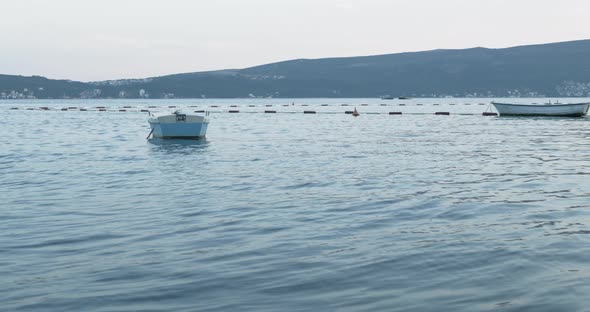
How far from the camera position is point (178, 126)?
45406 millimetres

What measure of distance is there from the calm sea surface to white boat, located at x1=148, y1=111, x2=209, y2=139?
17549 millimetres

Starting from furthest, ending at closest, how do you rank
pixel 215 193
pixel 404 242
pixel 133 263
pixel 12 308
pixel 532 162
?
1. pixel 532 162
2. pixel 215 193
3. pixel 404 242
4. pixel 133 263
5. pixel 12 308

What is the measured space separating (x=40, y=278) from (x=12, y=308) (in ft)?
5.01

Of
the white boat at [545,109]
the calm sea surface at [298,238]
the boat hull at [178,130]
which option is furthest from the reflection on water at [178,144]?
the white boat at [545,109]

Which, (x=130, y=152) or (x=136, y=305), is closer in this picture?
(x=136, y=305)

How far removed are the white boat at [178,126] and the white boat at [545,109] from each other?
4807 cm

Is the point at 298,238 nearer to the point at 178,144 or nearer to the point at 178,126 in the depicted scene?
the point at 178,144

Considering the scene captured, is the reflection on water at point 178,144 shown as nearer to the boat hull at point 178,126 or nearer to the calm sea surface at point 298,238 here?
the boat hull at point 178,126

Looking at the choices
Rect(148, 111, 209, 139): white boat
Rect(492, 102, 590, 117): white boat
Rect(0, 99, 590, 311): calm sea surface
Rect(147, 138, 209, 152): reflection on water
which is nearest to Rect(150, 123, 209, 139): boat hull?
Rect(148, 111, 209, 139): white boat

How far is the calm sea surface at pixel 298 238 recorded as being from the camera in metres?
9.16

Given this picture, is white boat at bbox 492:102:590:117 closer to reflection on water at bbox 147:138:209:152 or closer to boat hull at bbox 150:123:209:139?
boat hull at bbox 150:123:209:139

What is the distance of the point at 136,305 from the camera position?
876 centimetres

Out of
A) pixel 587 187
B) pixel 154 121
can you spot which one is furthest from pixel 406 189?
pixel 154 121

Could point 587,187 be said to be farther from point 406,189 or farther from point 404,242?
point 404,242
